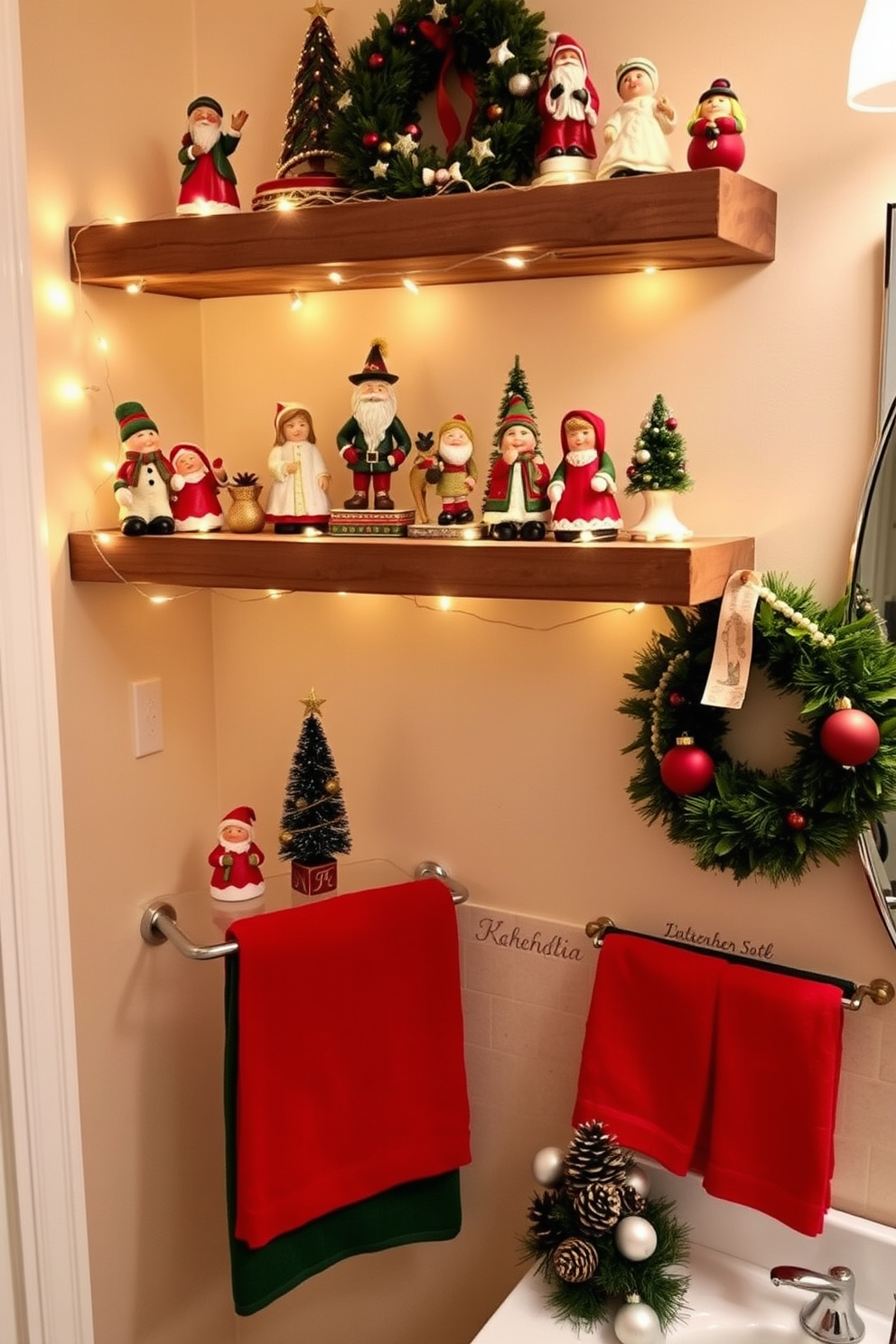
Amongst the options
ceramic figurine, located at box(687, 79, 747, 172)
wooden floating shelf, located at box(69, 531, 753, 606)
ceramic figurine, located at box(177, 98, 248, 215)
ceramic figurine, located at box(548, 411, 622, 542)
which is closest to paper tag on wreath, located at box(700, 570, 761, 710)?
wooden floating shelf, located at box(69, 531, 753, 606)

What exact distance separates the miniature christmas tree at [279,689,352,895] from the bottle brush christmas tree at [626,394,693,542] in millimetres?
522

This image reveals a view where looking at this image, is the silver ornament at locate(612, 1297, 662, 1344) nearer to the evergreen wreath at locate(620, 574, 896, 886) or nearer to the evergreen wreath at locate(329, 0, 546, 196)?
the evergreen wreath at locate(620, 574, 896, 886)

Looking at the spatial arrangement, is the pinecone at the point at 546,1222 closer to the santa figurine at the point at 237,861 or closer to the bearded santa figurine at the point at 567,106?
the santa figurine at the point at 237,861

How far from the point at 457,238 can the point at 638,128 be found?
0.21 metres

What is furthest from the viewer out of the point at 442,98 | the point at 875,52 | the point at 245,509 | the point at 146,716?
the point at 146,716

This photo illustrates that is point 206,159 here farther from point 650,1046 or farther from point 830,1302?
point 830,1302

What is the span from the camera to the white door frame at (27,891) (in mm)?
1348

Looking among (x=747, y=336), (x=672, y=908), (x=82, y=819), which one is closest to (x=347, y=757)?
(x=82, y=819)

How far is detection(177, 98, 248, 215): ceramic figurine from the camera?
1.43 m

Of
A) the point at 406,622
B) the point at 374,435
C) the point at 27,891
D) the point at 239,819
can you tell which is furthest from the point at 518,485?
the point at 27,891

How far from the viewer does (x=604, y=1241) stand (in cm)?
141

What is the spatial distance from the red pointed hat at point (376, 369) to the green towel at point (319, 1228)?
718 millimetres

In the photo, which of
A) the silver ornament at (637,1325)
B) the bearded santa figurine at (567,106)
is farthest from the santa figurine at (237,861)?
the bearded santa figurine at (567,106)

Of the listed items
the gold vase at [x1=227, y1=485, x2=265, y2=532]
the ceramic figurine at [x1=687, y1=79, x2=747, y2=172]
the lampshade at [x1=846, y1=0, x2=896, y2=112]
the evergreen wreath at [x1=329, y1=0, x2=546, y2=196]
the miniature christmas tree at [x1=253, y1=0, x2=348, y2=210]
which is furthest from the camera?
the gold vase at [x1=227, y1=485, x2=265, y2=532]
